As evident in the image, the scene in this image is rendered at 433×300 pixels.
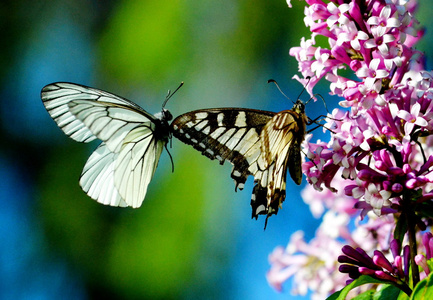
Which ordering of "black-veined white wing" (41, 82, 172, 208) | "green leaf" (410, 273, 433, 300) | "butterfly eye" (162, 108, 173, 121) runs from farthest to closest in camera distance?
"butterfly eye" (162, 108, 173, 121) < "black-veined white wing" (41, 82, 172, 208) < "green leaf" (410, 273, 433, 300)

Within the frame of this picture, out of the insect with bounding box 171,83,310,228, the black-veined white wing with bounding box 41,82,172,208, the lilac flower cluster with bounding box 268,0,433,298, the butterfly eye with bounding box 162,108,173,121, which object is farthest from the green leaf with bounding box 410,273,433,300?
the butterfly eye with bounding box 162,108,173,121

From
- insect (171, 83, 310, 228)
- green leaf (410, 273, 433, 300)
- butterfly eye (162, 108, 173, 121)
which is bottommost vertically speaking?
green leaf (410, 273, 433, 300)

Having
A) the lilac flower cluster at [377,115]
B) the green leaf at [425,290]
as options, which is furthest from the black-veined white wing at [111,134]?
the green leaf at [425,290]

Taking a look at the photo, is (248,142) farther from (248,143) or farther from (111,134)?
(111,134)

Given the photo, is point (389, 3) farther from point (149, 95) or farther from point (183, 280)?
point (149, 95)

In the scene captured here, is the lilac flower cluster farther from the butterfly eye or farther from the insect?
the butterfly eye

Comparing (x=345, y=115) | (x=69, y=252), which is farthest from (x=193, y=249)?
(x=345, y=115)

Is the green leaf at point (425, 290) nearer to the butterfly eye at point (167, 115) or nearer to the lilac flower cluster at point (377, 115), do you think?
the lilac flower cluster at point (377, 115)
